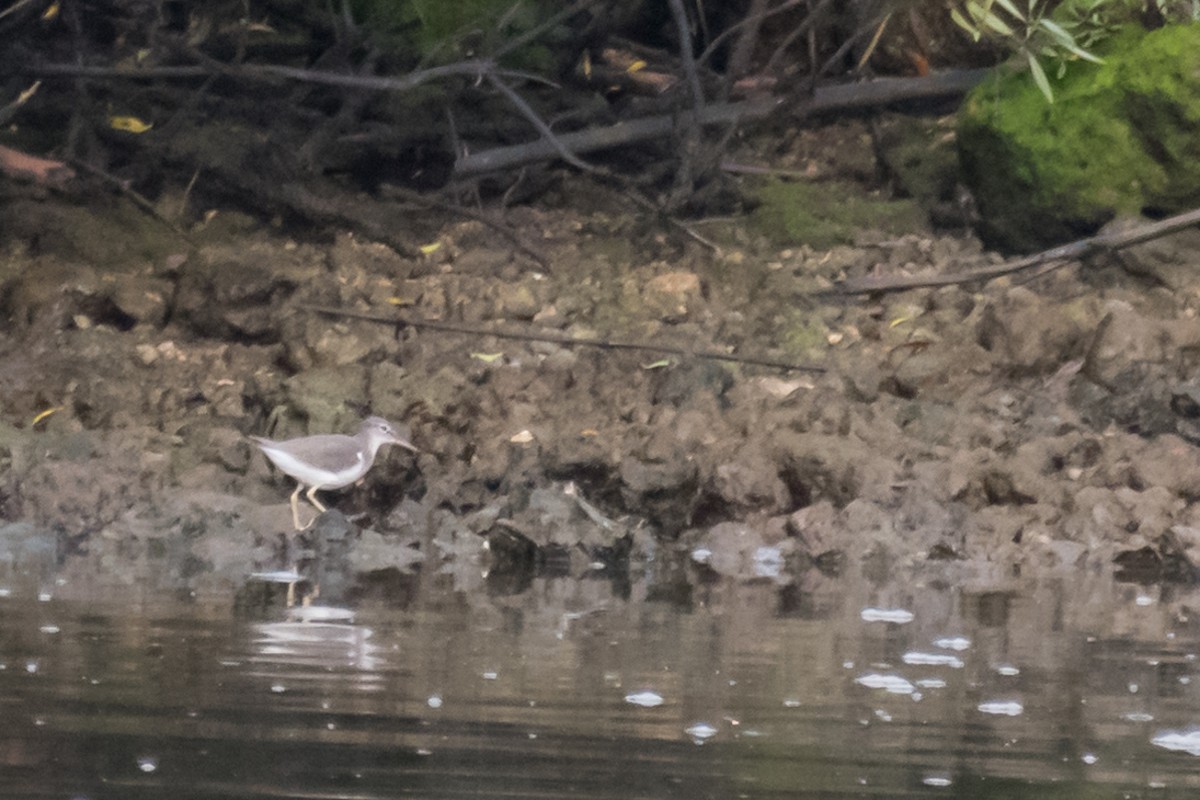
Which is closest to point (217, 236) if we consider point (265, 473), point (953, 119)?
point (265, 473)

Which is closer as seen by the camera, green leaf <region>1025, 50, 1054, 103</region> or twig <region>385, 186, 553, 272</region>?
green leaf <region>1025, 50, 1054, 103</region>

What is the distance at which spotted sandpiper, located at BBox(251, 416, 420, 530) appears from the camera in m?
9.12

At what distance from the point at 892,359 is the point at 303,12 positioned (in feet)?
15.1

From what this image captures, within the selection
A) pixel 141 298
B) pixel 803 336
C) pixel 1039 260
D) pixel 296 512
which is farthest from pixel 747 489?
pixel 141 298

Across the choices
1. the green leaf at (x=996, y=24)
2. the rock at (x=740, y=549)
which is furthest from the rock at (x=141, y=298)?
the green leaf at (x=996, y=24)

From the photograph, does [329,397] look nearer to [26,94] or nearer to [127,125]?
[26,94]

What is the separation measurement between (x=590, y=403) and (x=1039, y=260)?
8.67 feet

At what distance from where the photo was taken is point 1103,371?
11.0m

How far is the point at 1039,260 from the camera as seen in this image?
38.1 ft

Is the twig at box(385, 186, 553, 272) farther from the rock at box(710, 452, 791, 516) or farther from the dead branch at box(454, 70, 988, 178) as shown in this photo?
the rock at box(710, 452, 791, 516)

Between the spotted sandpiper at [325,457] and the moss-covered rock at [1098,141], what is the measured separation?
5.12 metres

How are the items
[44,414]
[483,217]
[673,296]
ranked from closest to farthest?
1. [44,414]
2. [673,296]
3. [483,217]

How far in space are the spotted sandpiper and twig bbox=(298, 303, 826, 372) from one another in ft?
6.96

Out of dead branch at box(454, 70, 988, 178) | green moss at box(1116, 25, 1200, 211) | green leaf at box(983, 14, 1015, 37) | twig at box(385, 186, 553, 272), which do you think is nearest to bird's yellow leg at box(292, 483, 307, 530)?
twig at box(385, 186, 553, 272)
